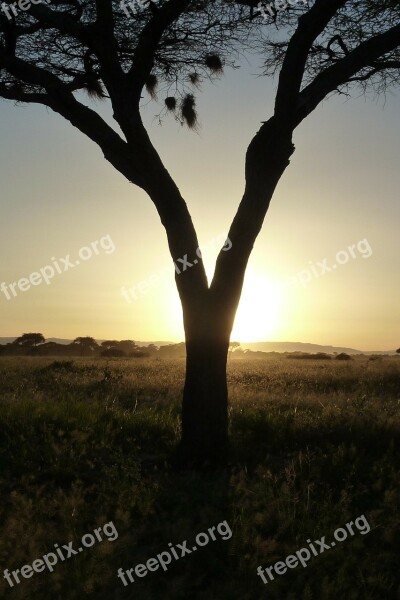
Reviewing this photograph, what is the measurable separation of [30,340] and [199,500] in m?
59.8

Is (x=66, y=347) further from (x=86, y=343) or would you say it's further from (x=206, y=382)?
(x=206, y=382)

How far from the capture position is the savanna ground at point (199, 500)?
492 centimetres

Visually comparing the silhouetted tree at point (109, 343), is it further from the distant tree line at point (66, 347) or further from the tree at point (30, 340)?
the tree at point (30, 340)

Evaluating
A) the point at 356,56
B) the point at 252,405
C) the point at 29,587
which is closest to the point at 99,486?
the point at 29,587

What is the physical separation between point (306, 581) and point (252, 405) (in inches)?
250

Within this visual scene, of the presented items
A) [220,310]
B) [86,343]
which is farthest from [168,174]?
[86,343]

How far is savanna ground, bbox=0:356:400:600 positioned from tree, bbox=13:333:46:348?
54.2 meters

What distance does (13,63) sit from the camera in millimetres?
8719

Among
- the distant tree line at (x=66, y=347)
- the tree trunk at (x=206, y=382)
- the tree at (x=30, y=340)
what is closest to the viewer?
the tree trunk at (x=206, y=382)

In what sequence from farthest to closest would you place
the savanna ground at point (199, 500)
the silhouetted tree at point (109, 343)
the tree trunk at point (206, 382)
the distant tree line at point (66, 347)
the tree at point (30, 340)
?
the silhouetted tree at point (109, 343), the tree at point (30, 340), the distant tree line at point (66, 347), the tree trunk at point (206, 382), the savanna ground at point (199, 500)

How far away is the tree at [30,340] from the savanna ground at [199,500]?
5417cm

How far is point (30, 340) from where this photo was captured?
63.5m

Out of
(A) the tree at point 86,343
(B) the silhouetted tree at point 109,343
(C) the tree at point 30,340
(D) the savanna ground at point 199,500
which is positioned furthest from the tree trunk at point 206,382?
(B) the silhouetted tree at point 109,343

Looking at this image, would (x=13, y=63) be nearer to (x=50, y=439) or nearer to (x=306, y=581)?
(x=50, y=439)
